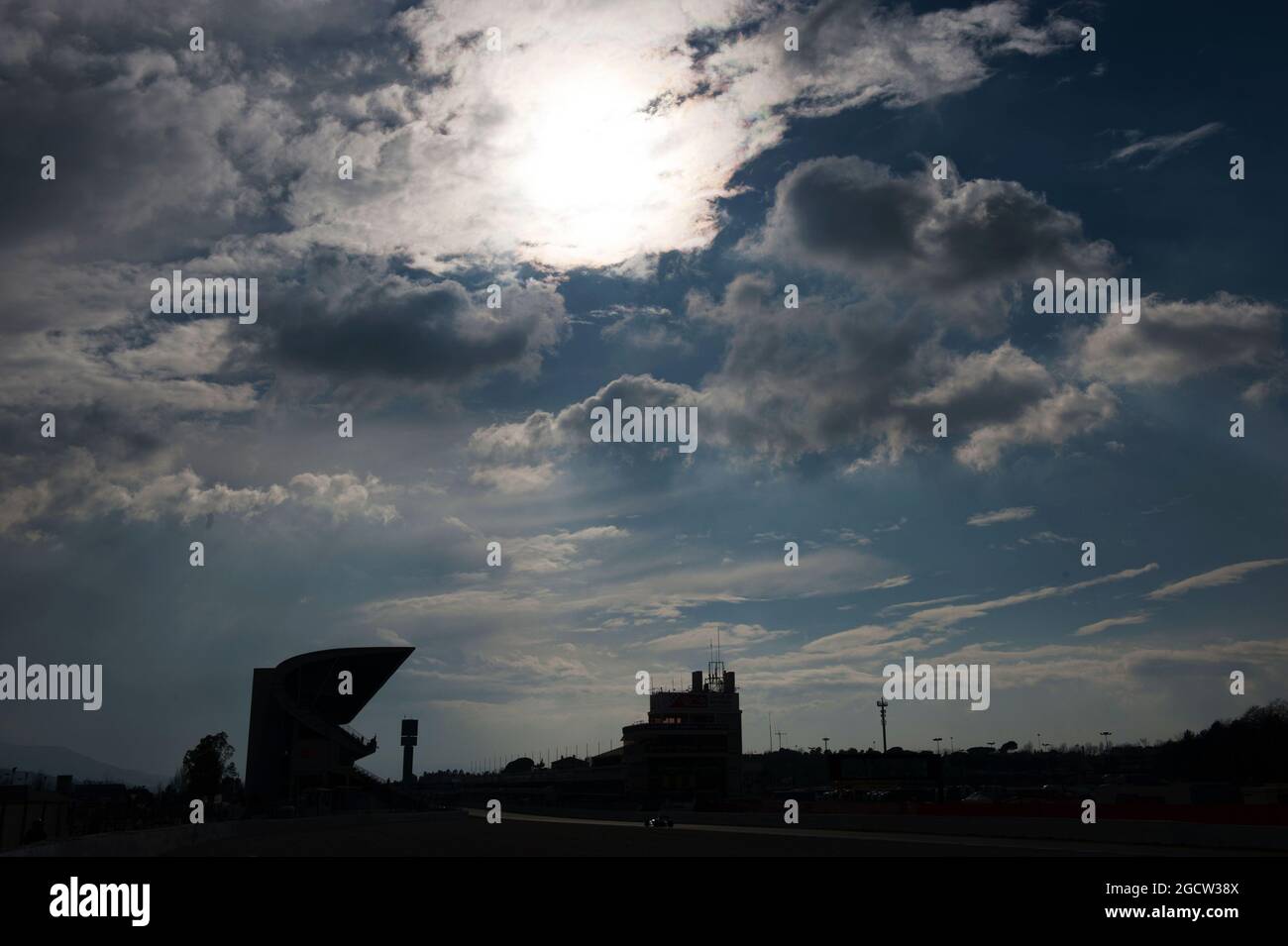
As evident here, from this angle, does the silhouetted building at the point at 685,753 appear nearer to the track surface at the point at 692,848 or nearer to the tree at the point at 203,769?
the tree at the point at 203,769

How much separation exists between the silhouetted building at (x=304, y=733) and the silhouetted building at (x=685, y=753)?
67927 mm

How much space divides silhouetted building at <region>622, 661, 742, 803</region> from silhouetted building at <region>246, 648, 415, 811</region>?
67.9 meters

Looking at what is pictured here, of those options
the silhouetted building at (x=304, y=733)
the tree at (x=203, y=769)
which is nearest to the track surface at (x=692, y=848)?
the silhouetted building at (x=304, y=733)

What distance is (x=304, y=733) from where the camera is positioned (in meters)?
88.4

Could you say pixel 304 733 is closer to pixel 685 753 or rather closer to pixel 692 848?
pixel 692 848

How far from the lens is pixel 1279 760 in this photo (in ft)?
510

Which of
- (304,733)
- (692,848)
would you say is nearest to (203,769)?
(304,733)

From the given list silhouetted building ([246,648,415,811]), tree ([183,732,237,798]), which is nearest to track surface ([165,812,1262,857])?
silhouetted building ([246,648,415,811])

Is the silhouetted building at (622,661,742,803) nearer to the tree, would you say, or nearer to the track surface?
the tree

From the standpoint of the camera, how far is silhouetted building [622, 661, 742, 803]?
155 meters
